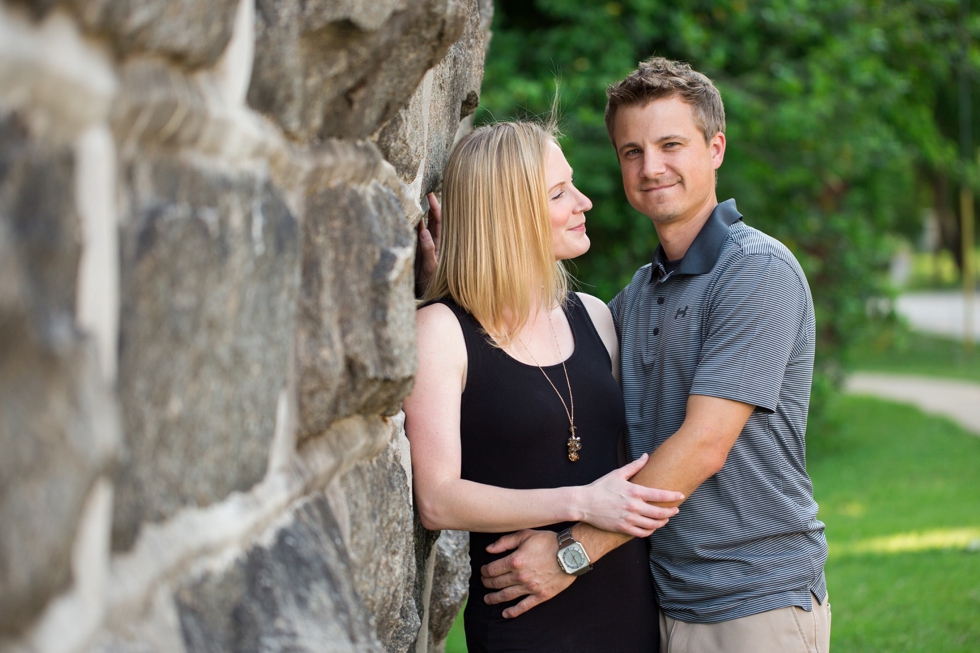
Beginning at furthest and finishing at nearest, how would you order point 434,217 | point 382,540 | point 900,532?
1. point 900,532
2. point 434,217
3. point 382,540

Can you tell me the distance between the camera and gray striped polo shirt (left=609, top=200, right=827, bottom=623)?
6.94ft

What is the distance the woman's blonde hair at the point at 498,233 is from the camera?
214 cm

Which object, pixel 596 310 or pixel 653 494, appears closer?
pixel 653 494

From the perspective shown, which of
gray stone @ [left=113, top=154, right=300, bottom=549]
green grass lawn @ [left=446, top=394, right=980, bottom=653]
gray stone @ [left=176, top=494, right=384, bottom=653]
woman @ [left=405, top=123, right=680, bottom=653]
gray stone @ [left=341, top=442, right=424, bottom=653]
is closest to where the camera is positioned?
gray stone @ [left=113, top=154, right=300, bottom=549]

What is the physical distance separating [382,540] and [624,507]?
0.72m

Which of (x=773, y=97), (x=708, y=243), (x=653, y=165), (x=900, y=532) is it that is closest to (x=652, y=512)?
(x=708, y=243)

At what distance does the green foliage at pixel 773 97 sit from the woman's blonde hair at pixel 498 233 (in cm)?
328

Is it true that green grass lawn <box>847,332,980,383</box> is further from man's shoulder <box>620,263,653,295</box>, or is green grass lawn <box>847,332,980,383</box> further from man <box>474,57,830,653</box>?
man <box>474,57,830,653</box>

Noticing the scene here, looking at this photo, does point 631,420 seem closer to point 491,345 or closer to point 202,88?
point 491,345

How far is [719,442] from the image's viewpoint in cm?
208

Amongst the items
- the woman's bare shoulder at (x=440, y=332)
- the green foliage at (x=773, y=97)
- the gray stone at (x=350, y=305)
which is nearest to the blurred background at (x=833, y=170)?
the green foliage at (x=773, y=97)

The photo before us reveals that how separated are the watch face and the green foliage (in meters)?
3.75

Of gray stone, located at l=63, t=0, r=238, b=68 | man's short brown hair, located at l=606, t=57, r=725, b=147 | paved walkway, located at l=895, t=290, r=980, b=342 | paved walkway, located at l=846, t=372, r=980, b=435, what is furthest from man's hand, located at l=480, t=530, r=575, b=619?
paved walkway, located at l=895, t=290, r=980, b=342

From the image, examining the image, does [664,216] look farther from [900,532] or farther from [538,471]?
[900,532]
